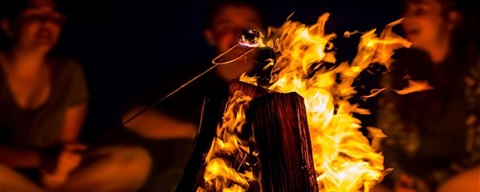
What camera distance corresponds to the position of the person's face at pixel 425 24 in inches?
237

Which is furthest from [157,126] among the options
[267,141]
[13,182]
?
[267,141]

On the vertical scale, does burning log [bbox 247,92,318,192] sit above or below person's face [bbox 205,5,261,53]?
below

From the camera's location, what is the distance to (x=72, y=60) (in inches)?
213

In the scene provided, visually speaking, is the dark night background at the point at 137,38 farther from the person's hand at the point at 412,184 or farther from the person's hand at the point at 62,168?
the person's hand at the point at 412,184

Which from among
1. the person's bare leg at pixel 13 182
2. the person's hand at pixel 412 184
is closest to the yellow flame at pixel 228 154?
the person's bare leg at pixel 13 182

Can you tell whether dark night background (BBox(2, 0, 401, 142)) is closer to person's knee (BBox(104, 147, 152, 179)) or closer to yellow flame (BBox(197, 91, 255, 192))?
person's knee (BBox(104, 147, 152, 179))

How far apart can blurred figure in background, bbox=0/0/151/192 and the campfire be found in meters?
2.54

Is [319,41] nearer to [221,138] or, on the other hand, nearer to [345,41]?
[221,138]

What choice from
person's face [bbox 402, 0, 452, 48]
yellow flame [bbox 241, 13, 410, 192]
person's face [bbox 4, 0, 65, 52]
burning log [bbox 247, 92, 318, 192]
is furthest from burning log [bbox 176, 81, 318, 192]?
person's face [bbox 402, 0, 452, 48]

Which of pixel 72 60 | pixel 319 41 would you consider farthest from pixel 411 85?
pixel 319 41

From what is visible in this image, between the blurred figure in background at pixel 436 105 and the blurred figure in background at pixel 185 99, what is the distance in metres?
1.29

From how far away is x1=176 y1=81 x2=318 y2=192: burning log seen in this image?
2.43 m

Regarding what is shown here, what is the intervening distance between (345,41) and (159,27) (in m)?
1.37

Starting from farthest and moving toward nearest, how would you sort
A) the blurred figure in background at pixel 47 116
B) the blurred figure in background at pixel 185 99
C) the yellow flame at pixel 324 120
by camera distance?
the blurred figure in background at pixel 185 99
the blurred figure in background at pixel 47 116
the yellow flame at pixel 324 120
